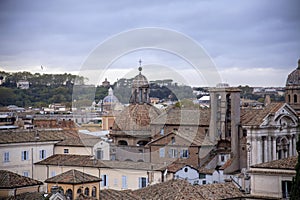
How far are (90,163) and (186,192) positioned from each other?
9.59 m

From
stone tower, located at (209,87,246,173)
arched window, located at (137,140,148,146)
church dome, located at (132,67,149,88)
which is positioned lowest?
arched window, located at (137,140,148,146)

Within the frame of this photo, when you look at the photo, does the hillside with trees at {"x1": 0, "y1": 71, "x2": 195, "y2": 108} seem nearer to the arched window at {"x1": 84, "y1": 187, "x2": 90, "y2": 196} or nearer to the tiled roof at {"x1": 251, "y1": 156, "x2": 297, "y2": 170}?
the arched window at {"x1": 84, "y1": 187, "x2": 90, "y2": 196}

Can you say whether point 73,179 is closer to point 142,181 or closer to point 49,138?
point 142,181

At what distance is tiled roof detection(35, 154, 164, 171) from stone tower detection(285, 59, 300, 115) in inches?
826

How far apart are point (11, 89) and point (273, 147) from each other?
4759 cm

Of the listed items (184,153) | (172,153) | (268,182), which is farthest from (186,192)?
(172,153)

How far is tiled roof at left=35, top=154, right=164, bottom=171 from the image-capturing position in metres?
31.8

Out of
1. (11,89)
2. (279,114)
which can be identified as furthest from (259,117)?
(11,89)

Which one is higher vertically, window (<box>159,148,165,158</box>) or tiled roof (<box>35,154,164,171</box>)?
window (<box>159,148,165,158</box>)

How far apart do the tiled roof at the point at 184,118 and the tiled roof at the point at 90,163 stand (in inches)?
221

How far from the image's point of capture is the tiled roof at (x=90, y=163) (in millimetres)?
31797

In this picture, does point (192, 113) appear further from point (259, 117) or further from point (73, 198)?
point (73, 198)

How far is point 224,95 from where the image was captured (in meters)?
37.9

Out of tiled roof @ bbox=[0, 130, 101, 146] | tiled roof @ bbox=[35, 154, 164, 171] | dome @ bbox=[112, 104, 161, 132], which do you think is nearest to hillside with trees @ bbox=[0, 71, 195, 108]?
dome @ bbox=[112, 104, 161, 132]
